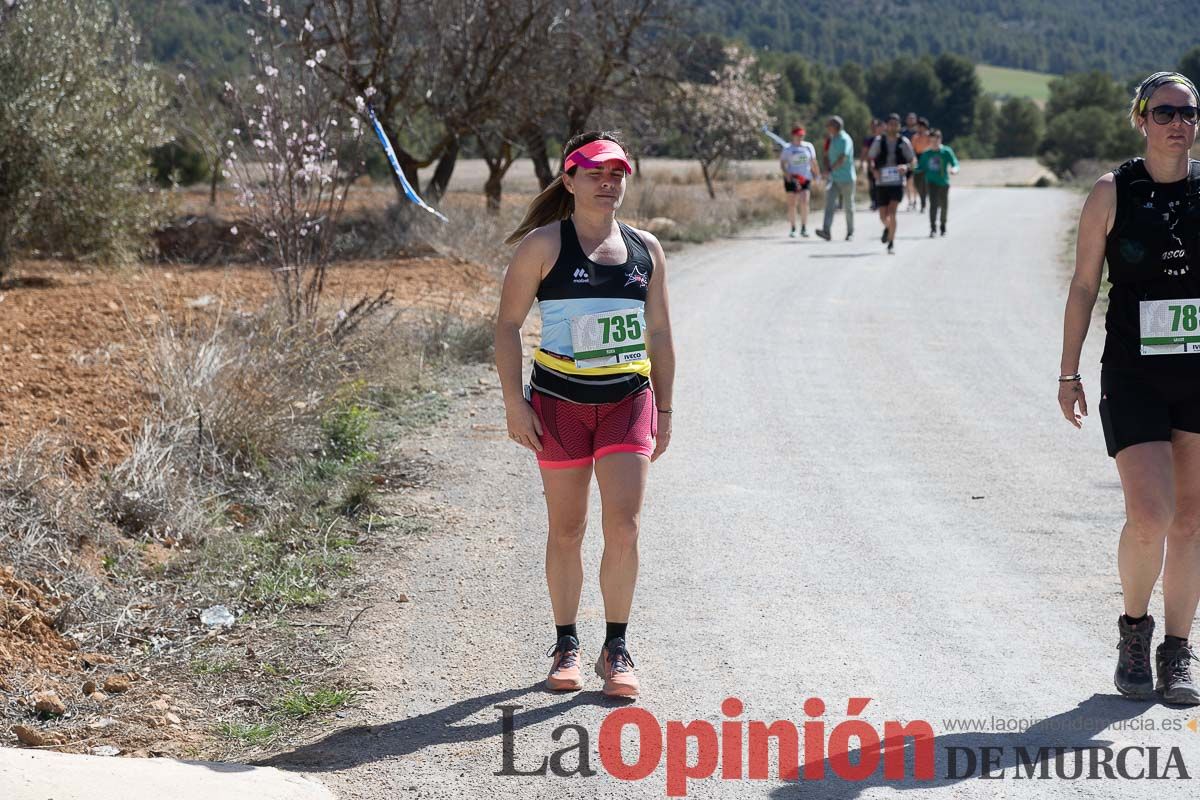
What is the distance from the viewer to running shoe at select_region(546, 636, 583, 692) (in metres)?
4.69

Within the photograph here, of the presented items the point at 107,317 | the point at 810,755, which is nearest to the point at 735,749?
the point at 810,755

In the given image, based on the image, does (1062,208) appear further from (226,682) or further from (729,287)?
(226,682)

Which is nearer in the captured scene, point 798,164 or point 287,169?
point 287,169

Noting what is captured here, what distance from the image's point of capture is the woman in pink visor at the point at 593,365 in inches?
178

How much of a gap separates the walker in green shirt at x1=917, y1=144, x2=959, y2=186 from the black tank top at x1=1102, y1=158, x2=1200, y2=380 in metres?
17.0

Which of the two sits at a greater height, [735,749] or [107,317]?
[107,317]

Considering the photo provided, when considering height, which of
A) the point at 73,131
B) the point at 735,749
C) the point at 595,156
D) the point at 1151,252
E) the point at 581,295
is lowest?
the point at 735,749

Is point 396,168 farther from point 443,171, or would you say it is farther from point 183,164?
point 183,164

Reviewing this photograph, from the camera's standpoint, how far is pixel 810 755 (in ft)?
13.6

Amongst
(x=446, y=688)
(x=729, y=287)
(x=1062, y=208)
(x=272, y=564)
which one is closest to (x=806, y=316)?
(x=729, y=287)

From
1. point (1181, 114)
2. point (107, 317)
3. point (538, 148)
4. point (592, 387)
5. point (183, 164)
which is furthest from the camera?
point (183, 164)

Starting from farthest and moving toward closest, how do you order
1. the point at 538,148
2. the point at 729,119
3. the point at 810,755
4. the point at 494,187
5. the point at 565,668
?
1. the point at 729,119
2. the point at 538,148
3. the point at 494,187
4. the point at 565,668
5. the point at 810,755

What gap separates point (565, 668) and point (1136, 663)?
191 cm

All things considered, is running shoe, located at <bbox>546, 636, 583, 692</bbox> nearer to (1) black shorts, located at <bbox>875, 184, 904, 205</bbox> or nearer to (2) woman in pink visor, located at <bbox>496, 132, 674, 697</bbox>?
(2) woman in pink visor, located at <bbox>496, 132, 674, 697</bbox>
